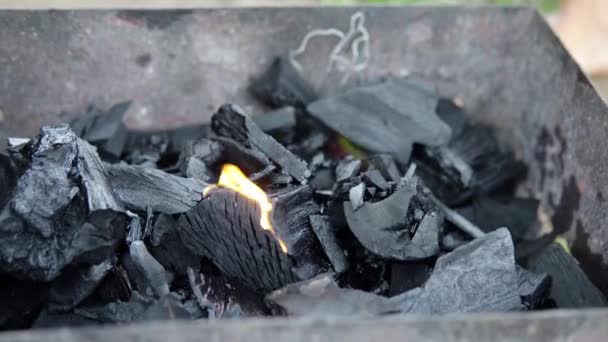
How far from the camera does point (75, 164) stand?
142cm

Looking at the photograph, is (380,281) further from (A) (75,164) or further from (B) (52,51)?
(B) (52,51)

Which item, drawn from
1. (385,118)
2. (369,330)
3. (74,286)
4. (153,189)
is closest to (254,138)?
(153,189)

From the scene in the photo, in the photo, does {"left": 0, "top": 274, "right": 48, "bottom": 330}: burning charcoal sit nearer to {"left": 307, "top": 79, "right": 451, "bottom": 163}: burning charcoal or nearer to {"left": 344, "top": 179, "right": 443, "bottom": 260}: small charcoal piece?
{"left": 344, "top": 179, "right": 443, "bottom": 260}: small charcoal piece

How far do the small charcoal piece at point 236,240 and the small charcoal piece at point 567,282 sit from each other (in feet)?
2.30

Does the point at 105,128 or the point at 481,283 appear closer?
the point at 481,283

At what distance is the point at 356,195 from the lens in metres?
1.50

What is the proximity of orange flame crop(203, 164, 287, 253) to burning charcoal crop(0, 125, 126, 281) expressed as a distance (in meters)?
0.26

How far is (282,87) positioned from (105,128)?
628 mm

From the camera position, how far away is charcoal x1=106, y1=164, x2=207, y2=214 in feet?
4.92

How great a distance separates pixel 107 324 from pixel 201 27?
1.08 meters

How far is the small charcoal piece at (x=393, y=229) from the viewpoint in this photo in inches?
56.1

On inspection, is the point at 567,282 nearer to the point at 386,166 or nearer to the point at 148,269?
the point at 386,166

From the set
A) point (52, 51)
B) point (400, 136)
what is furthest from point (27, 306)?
point (400, 136)

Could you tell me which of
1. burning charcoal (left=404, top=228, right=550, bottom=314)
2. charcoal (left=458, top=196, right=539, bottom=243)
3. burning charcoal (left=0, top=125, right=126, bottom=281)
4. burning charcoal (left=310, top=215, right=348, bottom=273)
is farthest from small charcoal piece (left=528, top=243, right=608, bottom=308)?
burning charcoal (left=0, top=125, right=126, bottom=281)
